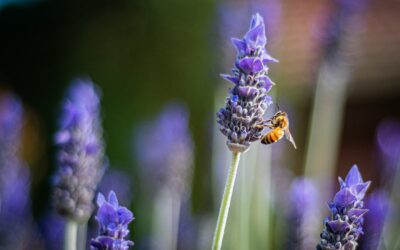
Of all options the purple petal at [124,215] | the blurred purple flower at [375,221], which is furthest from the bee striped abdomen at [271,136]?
the purple petal at [124,215]

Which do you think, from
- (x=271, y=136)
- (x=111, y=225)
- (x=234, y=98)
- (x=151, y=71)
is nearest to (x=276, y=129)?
(x=271, y=136)

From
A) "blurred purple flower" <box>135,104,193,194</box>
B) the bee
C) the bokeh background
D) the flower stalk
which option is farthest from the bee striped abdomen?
the bokeh background

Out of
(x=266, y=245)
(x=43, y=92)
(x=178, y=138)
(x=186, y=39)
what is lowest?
(x=266, y=245)

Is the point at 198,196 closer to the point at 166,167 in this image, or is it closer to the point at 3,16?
the point at 166,167

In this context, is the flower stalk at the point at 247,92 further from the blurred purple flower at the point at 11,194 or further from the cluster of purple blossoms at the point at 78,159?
the blurred purple flower at the point at 11,194

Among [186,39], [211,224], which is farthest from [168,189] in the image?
[186,39]

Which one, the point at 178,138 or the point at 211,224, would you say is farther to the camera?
the point at 211,224
